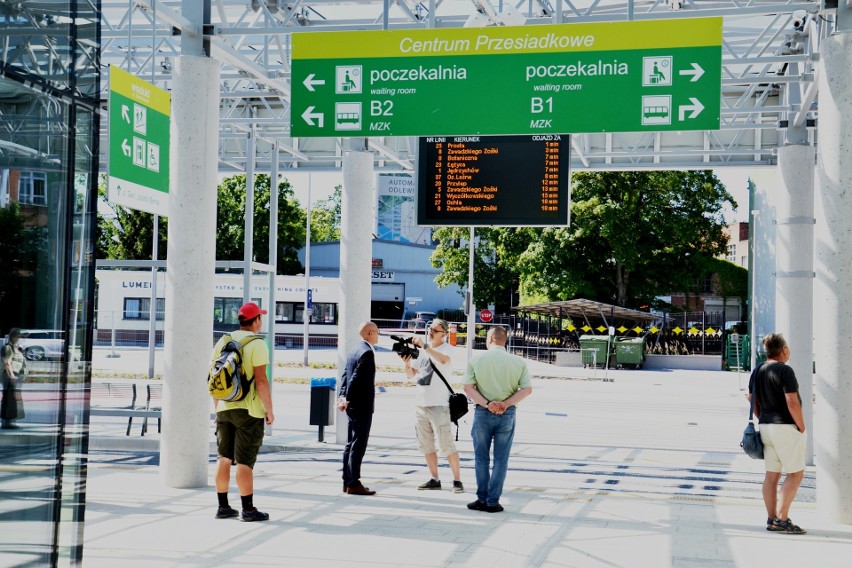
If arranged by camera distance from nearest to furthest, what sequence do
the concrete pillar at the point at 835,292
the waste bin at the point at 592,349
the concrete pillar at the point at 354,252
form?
1. the concrete pillar at the point at 835,292
2. the concrete pillar at the point at 354,252
3. the waste bin at the point at 592,349

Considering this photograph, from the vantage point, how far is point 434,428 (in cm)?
1075

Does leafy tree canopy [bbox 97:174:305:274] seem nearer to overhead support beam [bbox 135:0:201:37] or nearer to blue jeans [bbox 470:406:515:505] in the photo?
overhead support beam [bbox 135:0:201:37]

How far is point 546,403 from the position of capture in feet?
88.1

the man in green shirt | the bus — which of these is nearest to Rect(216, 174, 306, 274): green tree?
the bus

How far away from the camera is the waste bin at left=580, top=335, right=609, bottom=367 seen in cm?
4238

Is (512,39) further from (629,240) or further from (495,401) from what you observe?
(629,240)

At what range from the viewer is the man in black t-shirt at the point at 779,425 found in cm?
867

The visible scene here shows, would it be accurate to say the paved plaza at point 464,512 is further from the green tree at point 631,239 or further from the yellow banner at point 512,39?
the green tree at point 631,239

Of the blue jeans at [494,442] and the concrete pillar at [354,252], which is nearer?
the blue jeans at [494,442]

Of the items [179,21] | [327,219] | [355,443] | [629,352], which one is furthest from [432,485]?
[327,219]

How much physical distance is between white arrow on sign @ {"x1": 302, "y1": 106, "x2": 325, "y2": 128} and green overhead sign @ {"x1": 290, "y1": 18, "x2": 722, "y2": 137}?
11 millimetres

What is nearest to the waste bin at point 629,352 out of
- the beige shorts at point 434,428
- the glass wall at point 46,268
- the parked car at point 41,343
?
the beige shorts at point 434,428

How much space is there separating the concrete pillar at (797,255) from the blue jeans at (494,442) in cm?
727

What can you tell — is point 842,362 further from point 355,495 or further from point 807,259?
point 807,259
